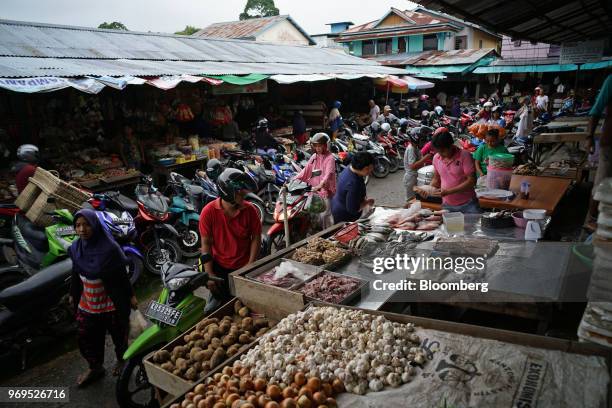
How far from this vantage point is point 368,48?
105 feet

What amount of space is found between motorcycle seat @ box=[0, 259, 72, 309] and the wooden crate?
2.04 metres

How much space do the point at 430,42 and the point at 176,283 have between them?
99.8 feet

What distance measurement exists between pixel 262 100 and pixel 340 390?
1399 centimetres

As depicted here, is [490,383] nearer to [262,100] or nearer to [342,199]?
[342,199]

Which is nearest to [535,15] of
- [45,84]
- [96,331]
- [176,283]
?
[176,283]

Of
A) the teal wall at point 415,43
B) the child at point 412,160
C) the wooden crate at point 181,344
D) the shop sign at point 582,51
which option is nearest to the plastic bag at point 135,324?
the wooden crate at point 181,344

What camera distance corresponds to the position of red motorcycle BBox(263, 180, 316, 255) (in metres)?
5.86

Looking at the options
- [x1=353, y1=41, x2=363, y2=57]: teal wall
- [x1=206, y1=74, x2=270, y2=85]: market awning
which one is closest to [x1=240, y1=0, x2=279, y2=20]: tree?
[x1=353, y1=41, x2=363, y2=57]: teal wall

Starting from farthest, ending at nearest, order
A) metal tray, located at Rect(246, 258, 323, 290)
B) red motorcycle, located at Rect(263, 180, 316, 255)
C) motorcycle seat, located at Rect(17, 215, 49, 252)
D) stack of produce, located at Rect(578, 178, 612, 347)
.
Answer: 1. red motorcycle, located at Rect(263, 180, 316, 255)
2. motorcycle seat, located at Rect(17, 215, 49, 252)
3. metal tray, located at Rect(246, 258, 323, 290)
4. stack of produce, located at Rect(578, 178, 612, 347)

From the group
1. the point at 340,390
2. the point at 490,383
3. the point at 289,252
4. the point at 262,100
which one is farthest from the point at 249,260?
the point at 262,100

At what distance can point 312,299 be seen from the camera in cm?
304

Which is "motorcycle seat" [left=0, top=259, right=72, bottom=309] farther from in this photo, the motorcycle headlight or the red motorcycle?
the red motorcycle

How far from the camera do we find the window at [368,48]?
31.8m

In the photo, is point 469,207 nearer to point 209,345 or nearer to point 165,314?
point 209,345
